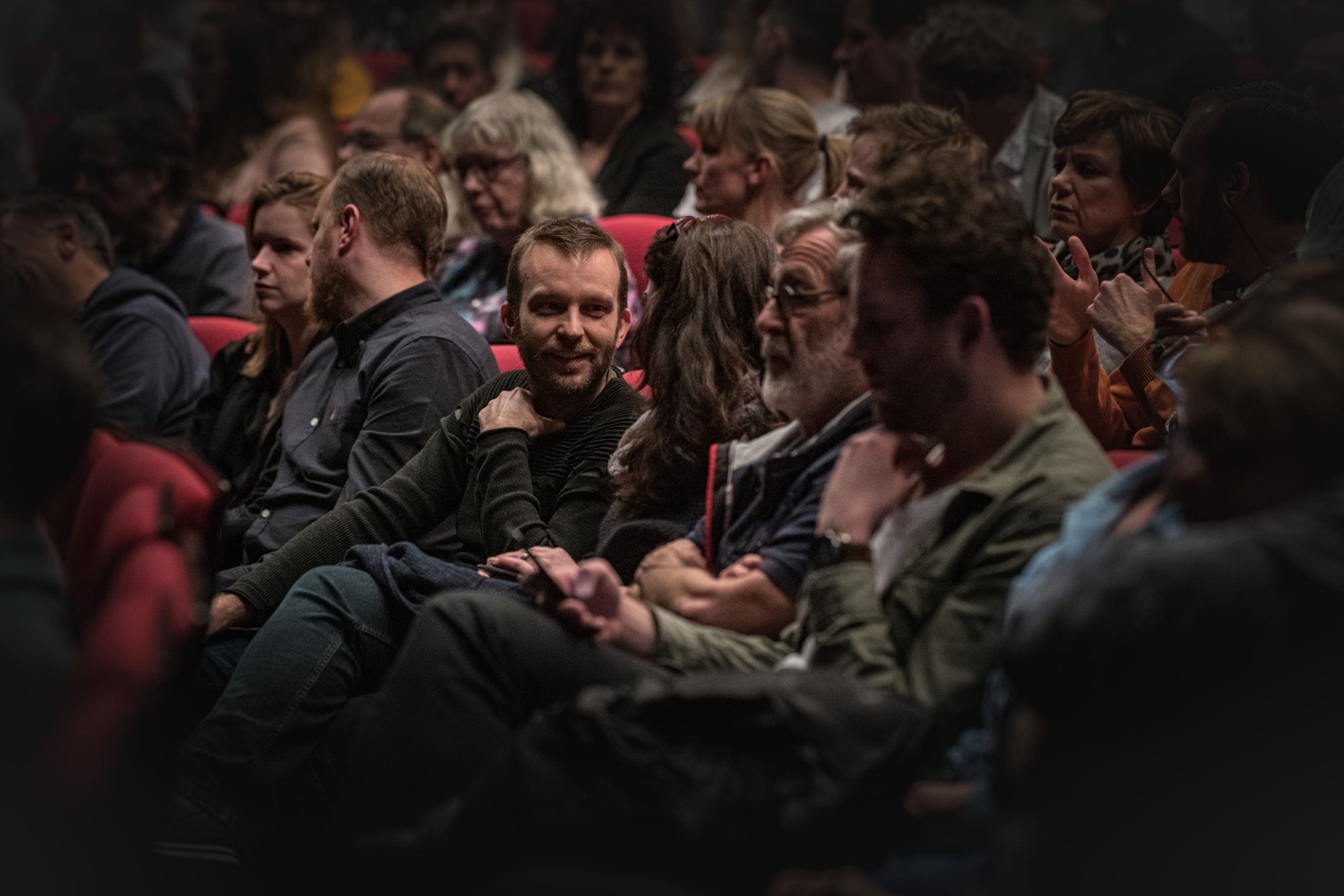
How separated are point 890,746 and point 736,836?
17 centimetres

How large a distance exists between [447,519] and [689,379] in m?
0.56

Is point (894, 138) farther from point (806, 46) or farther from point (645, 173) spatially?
point (806, 46)

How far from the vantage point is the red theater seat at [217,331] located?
2959 millimetres

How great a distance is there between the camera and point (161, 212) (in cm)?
345

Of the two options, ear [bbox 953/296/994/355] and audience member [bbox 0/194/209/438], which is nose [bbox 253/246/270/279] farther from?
ear [bbox 953/296/994/355]

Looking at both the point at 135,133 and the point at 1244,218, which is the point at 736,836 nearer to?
the point at 1244,218

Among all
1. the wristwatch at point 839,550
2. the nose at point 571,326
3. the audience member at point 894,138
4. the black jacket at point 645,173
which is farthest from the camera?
the black jacket at point 645,173

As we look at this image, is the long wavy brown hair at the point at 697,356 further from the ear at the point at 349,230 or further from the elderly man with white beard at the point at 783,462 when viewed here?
the ear at the point at 349,230

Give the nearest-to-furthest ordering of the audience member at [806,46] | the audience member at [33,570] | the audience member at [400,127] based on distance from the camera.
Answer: the audience member at [33,570], the audience member at [400,127], the audience member at [806,46]

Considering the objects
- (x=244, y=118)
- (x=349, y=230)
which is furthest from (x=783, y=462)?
(x=244, y=118)

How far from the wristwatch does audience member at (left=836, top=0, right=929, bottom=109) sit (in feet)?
7.96

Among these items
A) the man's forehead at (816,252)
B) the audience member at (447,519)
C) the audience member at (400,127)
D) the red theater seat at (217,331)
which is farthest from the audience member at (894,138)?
the audience member at (400,127)

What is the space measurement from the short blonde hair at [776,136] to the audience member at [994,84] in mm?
267

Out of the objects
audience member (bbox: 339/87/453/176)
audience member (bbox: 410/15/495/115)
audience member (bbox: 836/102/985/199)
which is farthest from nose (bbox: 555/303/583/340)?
audience member (bbox: 410/15/495/115)
